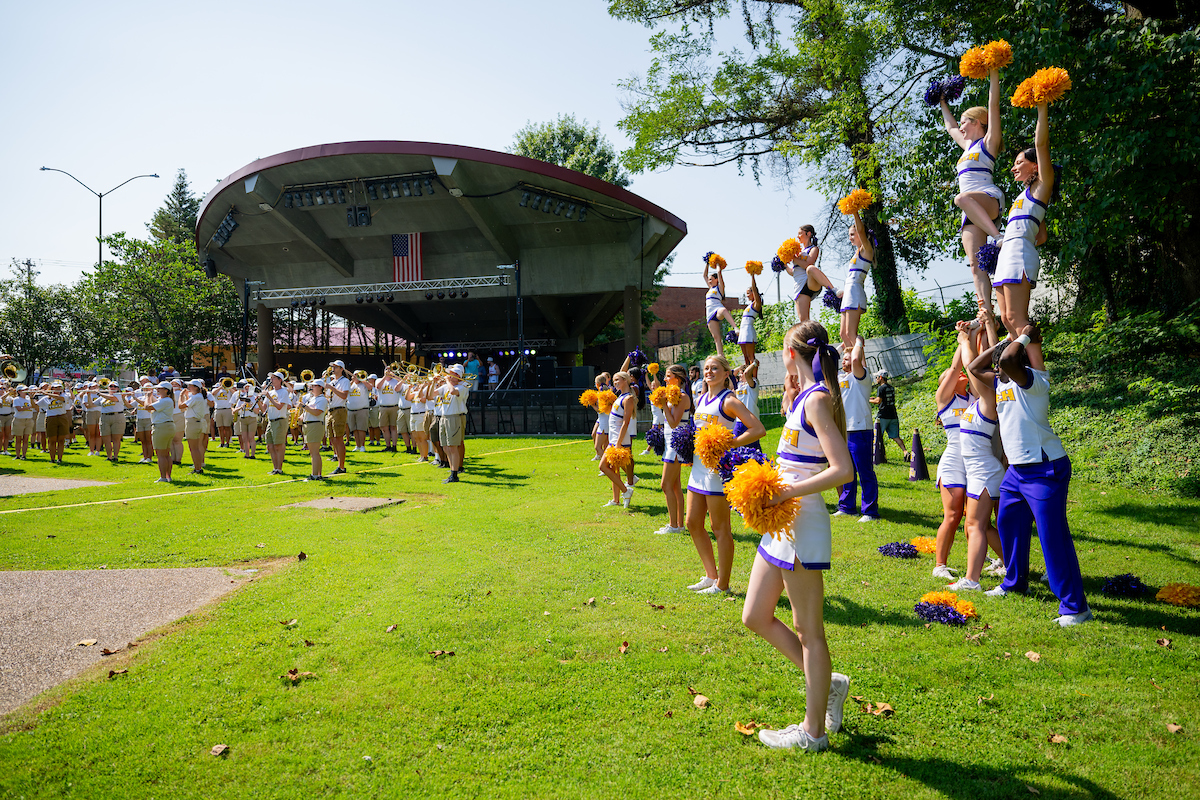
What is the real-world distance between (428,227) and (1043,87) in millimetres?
29451

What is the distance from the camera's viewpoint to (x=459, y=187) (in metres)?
27.5

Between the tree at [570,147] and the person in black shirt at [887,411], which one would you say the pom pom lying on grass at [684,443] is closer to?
the person in black shirt at [887,411]

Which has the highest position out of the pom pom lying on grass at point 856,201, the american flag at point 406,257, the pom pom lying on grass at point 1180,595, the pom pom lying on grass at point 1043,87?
the american flag at point 406,257

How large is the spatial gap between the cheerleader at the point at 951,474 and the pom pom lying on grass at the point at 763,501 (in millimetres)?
3569

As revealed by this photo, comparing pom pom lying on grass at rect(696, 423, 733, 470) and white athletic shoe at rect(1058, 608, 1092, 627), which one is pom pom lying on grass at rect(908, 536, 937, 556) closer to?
white athletic shoe at rect(1058, 608, 1092, 627)

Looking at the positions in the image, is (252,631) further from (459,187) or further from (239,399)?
(459,187)

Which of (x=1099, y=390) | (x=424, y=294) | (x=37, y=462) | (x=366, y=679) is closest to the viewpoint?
(x=366, y=679)

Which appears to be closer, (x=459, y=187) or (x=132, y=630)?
(x=132, y=630)

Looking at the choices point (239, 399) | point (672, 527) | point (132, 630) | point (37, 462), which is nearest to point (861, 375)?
point (672, 527)

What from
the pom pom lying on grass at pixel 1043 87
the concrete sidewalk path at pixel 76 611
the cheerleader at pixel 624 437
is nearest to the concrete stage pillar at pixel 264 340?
the cheerleader at pixel 624 437

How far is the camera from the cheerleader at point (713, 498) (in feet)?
18.0

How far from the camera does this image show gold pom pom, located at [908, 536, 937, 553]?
273 inches

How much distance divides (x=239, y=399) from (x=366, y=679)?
16763 mm

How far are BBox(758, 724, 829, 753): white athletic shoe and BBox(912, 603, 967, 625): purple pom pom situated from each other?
2.07 metres
